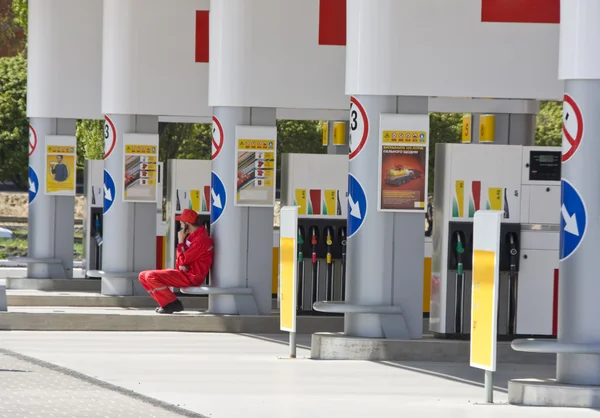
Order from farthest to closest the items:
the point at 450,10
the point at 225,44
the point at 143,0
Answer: the point at 143,0, the point at 225,44, the point at 450,10

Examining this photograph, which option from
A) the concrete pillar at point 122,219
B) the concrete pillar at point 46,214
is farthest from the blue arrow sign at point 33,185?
the concrete pillar at point 122,219

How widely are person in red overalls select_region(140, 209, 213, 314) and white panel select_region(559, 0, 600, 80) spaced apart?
687 centimetres

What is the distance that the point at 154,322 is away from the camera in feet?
57.1

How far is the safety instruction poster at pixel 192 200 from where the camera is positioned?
20141 millimetres

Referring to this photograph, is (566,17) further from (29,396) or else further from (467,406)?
(29,396)

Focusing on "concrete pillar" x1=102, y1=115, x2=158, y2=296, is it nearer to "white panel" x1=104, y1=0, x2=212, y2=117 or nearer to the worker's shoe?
"white panel" x1=104, y1=0, x2=212, y2=117

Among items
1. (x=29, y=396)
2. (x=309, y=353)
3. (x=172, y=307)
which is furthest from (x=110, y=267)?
(x=29, y=396)

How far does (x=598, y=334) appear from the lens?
1122 cm

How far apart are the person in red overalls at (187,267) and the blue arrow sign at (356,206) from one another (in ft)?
10.2

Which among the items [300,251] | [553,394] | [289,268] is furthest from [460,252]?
[553,394]

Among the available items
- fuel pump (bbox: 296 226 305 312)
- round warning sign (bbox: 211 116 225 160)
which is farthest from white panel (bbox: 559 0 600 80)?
fuel pump (bbox: 296 226 305 312)

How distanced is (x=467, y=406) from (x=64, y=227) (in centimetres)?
1261

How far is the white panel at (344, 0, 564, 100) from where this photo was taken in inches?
566

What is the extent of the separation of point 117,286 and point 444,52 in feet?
24.3
